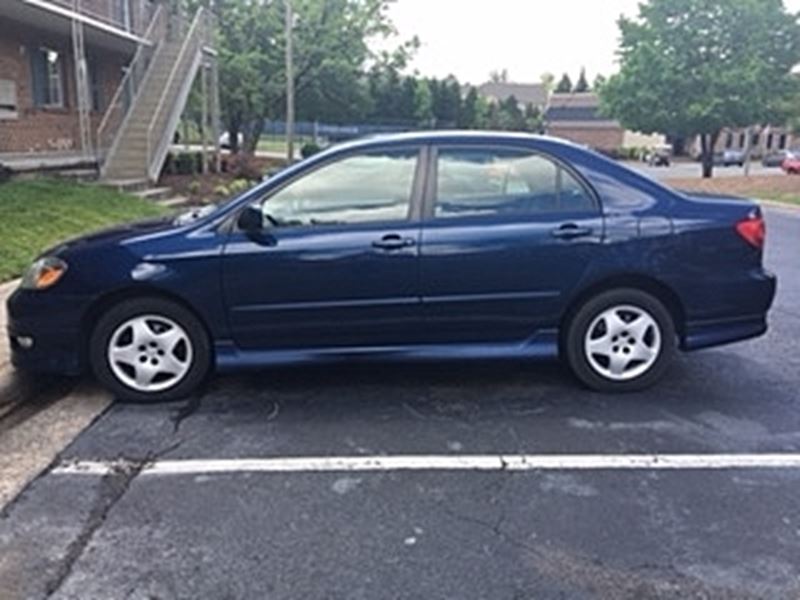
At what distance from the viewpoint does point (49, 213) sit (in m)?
11.1

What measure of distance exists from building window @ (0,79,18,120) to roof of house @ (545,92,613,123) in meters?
69.8

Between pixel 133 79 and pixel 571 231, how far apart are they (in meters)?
16.5

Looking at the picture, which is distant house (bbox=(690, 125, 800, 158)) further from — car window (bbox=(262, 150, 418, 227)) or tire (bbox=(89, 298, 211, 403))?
tire (bbox=(89, 298, 211, 403))

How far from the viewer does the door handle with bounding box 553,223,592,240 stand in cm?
490

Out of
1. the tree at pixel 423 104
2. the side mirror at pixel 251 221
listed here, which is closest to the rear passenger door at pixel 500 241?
the side mirror at pixel 251 221

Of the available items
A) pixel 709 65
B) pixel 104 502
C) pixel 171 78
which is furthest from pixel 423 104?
pixel 104 502

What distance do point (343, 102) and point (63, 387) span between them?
107 feet

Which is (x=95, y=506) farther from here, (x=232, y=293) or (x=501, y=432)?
(x=501, y=432)

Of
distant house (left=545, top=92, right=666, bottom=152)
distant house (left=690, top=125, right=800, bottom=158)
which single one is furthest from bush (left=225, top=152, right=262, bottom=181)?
distant house (left=690, top=125, right=800, bottom=158)

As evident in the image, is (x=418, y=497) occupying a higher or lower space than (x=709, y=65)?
lower

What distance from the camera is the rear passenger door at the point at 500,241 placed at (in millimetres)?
4863

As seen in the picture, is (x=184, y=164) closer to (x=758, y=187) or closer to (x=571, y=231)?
(x=571, y=231)

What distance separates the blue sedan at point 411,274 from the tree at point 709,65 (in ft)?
88.5

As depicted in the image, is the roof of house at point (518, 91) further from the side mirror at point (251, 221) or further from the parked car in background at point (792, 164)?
the side mirror at point (251, 221)
